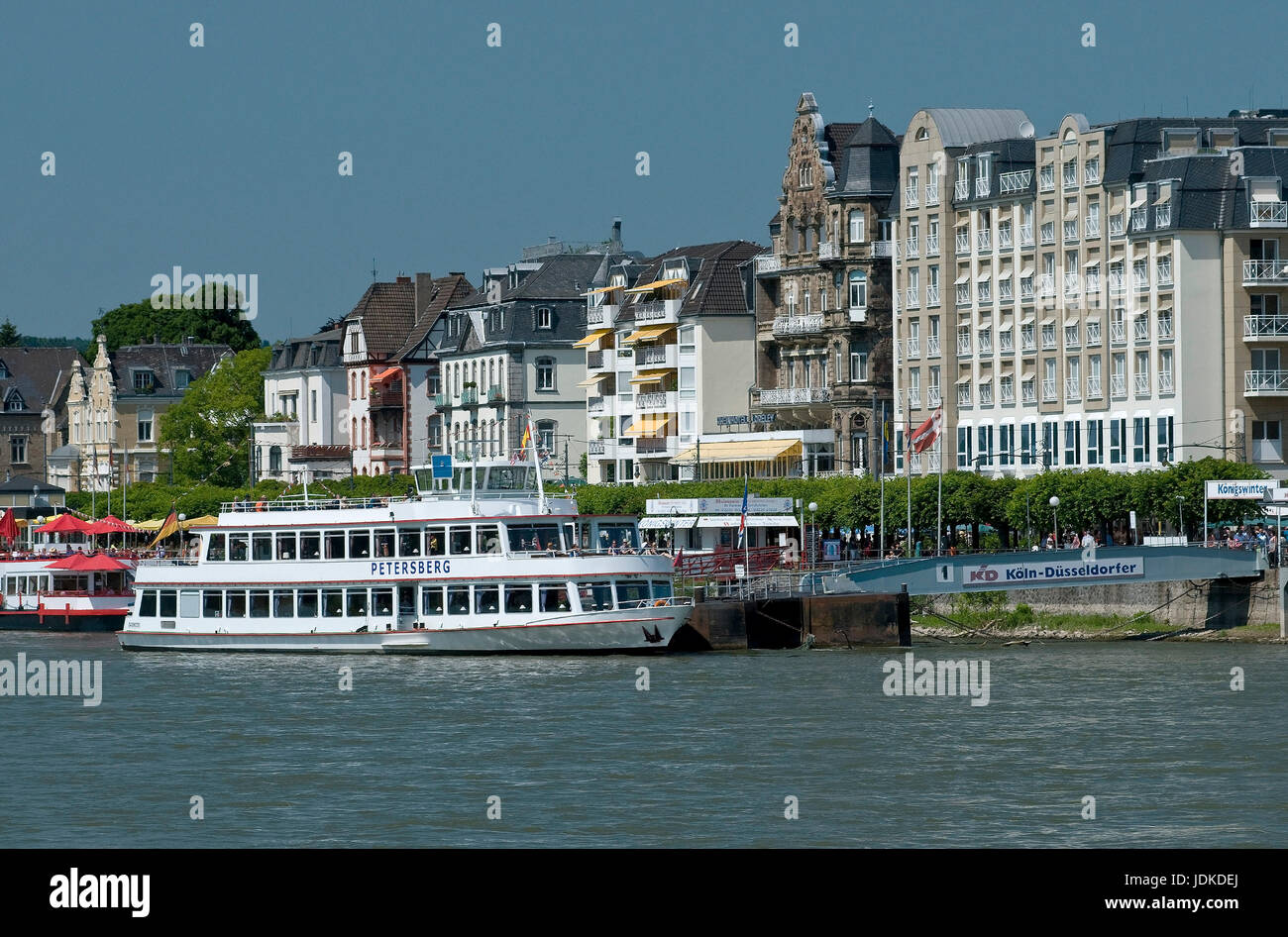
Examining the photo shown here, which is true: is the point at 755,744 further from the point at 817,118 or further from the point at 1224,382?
the point at 817,118

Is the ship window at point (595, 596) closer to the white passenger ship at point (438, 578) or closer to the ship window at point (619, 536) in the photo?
the white passenger ship at point (438, 578)

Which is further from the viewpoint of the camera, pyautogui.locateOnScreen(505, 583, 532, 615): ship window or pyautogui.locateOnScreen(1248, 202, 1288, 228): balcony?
pyautogui.locateOnScreen(1248, 202, 1288, 228): balcony

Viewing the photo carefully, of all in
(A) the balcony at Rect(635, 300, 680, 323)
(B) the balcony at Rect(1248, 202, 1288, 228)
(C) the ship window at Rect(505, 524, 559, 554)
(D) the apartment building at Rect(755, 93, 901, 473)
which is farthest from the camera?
(A) the balcony at Rect(635, 300, 680, 323)

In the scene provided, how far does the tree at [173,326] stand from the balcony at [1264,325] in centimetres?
11108

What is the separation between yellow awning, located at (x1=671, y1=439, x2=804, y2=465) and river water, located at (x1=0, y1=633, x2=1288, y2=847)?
2014 inches

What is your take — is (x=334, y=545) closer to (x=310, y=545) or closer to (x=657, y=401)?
(x=310, y=545)

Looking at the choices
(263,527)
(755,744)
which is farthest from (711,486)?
(755,744)

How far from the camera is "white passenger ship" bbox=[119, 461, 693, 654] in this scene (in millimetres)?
61625

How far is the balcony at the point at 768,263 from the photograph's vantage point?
379 ft

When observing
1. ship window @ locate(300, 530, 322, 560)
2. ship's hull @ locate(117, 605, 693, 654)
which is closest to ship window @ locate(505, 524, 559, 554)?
ship's hull @ locate(117, 605, 693, 654)

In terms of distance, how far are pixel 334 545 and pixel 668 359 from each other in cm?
5932

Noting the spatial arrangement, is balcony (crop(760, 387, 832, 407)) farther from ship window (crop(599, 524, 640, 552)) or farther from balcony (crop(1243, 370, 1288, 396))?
ship window (crop(599, 524, 640, 552))

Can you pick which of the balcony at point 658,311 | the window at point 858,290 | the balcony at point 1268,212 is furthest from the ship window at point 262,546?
the balcony at point 658,311
